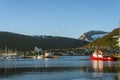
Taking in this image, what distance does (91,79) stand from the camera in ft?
201

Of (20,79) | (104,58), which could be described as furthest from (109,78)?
(104,58)

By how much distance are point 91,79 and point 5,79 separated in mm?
14024

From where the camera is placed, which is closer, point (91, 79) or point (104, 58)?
point (91, 79)

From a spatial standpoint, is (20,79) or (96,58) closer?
(20,79)

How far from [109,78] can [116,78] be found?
3.74ft

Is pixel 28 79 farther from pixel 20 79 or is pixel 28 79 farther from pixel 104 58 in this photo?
pixel 104 58

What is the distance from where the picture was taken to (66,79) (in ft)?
204

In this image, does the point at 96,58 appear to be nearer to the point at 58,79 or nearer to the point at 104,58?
the point at 104,58

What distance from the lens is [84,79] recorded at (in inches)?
2447

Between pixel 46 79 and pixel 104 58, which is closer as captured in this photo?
pixel 46 79

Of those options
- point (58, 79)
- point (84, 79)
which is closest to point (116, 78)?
point (84, 79)

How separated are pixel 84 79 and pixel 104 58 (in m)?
117

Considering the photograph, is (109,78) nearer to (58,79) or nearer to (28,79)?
(58,79)

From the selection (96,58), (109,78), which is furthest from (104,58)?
(109,78)
